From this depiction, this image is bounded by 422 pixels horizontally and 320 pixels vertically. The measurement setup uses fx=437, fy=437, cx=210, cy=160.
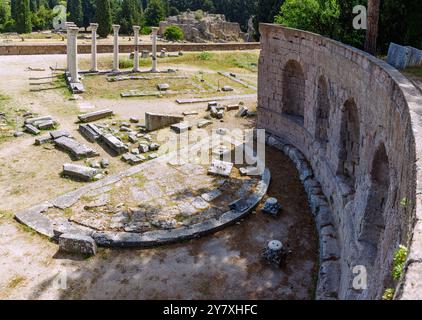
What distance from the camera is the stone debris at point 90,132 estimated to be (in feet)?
50.7

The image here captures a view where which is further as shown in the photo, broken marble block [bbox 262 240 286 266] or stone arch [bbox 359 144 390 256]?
broken marble block [bbox 262 240 286 266]

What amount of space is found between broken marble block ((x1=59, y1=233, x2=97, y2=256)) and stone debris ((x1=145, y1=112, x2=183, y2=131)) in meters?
8.10

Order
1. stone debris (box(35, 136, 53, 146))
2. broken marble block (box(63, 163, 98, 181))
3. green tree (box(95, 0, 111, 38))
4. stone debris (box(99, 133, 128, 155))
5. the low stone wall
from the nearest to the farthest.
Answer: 1. broken marble block (box(63, 163, 98, 181))
2. stone debris (box(99, 133, 128, 155))
3. stone debris (box(35, 136, 53, 146))
4. the low stone wall
5. green tree (box(95, 0, 111, 38))

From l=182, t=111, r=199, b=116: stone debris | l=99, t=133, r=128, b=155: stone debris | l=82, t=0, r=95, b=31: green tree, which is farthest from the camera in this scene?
l=82, t=0, r=95, b=31: green tree

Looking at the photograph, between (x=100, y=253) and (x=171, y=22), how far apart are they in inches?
2036

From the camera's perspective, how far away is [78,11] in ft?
207

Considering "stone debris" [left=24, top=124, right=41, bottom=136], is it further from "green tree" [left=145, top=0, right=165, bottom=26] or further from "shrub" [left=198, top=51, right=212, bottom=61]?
"green tree" [left=145, top=0, right=165, bottom=26]

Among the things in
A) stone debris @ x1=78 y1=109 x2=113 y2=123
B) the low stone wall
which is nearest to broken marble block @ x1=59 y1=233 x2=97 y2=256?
stone debris @ x1=78 y1=109 x2=113 y2=123

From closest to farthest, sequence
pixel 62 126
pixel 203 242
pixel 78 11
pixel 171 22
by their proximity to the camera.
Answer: pixel 203 242
pixel 62 126
pixel 171 22
pixel 78 11

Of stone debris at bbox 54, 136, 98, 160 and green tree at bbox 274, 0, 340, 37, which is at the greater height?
green tree at bbox 274, 0, 340, 37

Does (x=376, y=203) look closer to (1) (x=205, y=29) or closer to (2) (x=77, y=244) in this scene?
(2) (x=77, y=244)

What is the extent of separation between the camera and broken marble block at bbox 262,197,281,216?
35.4ft
